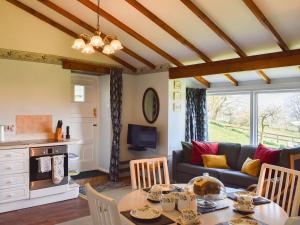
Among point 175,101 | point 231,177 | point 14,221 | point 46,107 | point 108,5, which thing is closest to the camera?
point 14,221

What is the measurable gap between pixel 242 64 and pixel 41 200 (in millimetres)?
3774

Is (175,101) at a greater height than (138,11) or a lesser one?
lesser

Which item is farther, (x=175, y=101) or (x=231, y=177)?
(x=175, y=101)

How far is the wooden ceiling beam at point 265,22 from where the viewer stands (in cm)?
331

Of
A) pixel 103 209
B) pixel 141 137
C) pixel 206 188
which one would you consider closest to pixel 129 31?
pixel 141 137

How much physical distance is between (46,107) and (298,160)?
13.7ft

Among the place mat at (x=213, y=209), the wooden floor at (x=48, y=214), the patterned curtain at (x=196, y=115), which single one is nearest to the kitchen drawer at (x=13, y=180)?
the wooden floor at (x=48, y=214)

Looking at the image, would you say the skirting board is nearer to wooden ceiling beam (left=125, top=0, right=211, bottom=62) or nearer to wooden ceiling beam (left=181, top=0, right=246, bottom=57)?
wooden ceiling beam (left=125, top=0, right=211, bottom=62)

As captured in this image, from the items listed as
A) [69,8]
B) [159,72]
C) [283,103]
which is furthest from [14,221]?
[283,103]

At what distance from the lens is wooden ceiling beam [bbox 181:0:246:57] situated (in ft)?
12.0

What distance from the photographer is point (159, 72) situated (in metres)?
5.80

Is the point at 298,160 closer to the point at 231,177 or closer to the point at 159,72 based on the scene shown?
the point at 231,177

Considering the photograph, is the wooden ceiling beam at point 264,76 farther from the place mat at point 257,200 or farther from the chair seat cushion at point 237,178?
the place mat at point 257,200

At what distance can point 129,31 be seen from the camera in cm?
468
